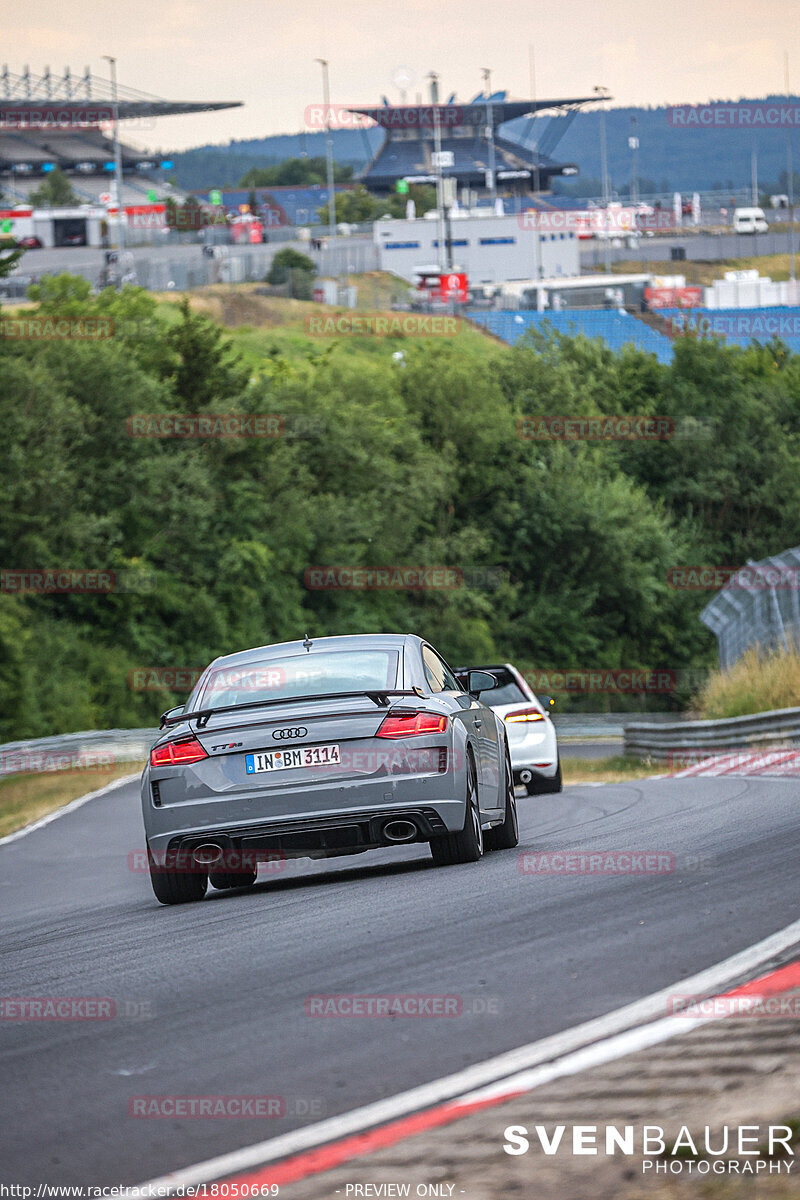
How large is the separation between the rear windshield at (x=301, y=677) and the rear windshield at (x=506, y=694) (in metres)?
8.96

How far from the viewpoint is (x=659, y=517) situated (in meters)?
75.5

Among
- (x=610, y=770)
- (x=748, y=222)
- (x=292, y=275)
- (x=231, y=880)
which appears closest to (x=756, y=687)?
(x=610, y=770)

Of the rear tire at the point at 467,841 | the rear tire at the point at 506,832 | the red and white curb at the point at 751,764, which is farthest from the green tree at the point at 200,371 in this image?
the rear tire at the point at 467,841

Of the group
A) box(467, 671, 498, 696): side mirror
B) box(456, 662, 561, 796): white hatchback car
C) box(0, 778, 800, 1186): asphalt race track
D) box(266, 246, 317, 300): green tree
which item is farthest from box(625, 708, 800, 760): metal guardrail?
box(266, 246, 317, 300): green tree

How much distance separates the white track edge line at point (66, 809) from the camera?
1917 centimetres

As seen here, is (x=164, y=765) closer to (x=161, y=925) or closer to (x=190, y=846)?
(x=190, y=846)

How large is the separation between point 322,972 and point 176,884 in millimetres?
3049

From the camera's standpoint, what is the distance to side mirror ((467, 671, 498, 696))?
10.2m

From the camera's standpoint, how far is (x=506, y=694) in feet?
61.5

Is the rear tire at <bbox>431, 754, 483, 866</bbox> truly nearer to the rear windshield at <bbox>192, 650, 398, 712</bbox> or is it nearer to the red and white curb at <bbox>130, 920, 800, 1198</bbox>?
the rear windshield at <bbox>192, 650, 398, 712</bbox>

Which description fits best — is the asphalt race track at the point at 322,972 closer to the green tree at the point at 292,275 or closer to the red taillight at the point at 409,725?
the red taillight at the point at 409,725

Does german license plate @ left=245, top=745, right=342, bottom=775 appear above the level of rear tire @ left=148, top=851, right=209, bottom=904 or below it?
above

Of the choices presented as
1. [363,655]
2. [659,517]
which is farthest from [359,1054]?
[659,517]

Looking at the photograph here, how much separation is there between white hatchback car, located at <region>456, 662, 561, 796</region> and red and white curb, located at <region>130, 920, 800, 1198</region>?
1276 centimetres
